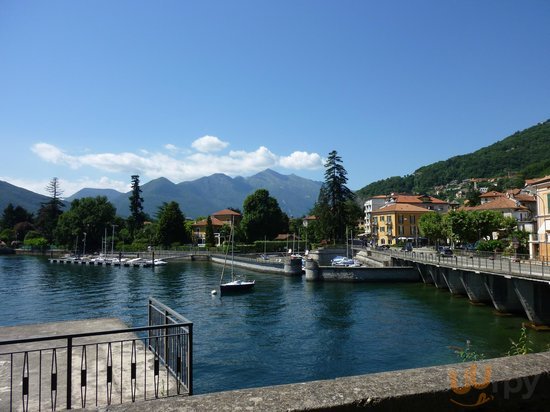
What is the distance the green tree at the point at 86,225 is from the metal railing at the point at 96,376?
372 ft

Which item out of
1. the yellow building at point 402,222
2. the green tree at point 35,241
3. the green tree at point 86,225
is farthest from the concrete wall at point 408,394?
the green tree at point 35,241

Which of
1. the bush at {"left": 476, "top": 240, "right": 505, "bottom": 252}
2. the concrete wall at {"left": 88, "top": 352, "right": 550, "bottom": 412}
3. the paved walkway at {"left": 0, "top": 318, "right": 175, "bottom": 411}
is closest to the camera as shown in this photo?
the concrete wall at {"left": 88, "top": 352, "right": 550, "bottom": 412}

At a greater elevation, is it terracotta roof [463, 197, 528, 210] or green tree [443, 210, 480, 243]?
terracotta roof [463, 197, 528, 210]

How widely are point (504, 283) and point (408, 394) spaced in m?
34.5

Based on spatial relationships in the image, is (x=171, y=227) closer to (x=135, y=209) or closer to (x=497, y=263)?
(x=135, y=209)

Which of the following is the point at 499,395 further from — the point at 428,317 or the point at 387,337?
the point at 428,317

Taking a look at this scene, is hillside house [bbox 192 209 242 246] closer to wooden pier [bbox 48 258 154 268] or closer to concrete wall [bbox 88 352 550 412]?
wooden pier [bbox 48 258 154 268]

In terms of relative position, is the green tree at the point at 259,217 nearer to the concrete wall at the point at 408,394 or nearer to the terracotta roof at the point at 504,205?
the terracotta roof at the point at 504,205

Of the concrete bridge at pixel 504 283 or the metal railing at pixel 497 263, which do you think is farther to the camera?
the metal railing at pixel 497 263

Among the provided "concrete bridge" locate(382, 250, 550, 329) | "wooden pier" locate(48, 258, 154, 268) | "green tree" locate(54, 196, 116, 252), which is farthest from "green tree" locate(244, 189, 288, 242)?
"concrete bridge" locate(382, 250, 550, 329)

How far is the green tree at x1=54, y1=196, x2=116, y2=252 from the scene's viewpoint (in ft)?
371

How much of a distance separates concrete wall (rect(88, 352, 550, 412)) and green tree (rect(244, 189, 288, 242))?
98.3 meters

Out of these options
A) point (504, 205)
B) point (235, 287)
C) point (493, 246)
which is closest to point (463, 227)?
point (493, 246)

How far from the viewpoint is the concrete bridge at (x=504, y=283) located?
1075 inches
